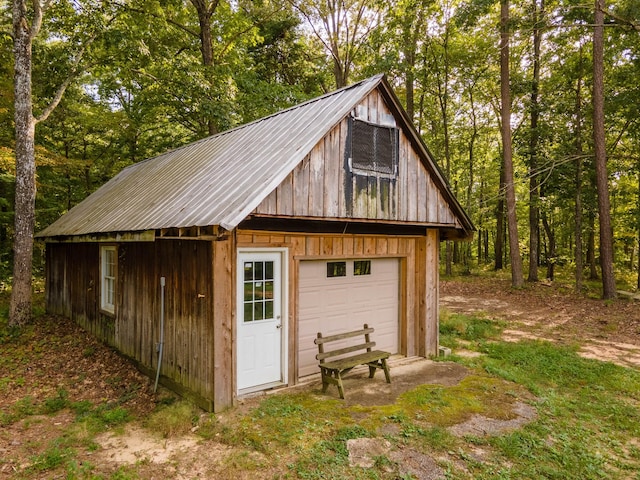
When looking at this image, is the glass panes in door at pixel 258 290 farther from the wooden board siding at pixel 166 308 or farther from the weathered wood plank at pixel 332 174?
the weathered wood plank at pixel 332 174

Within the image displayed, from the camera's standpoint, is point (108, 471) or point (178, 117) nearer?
point (108, 471)

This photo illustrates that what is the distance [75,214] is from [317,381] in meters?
8.71

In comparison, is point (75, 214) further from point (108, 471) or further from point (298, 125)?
point (108, 471)

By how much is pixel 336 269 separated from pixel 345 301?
25.9 inches

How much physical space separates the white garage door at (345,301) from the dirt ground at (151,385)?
618 mm

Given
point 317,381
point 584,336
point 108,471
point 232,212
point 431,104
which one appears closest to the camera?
point 108,471

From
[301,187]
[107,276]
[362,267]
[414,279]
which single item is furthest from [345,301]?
[107,276]

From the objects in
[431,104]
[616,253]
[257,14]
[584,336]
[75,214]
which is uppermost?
[257,14]

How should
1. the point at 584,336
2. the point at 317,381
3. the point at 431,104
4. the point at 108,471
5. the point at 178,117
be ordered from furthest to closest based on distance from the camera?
the point at 431,104
the point at 178,117
the point at 584,336
the point at 317,381
the point at 108,471

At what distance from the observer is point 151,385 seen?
670 centimetres

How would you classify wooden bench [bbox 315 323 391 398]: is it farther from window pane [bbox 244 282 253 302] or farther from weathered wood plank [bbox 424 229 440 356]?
weathered wood plank [bbox 424 229 440 356]

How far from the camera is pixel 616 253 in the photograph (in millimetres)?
24203

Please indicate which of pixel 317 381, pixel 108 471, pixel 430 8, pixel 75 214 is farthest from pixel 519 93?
pixel 108 471

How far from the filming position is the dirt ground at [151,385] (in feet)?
14.7
